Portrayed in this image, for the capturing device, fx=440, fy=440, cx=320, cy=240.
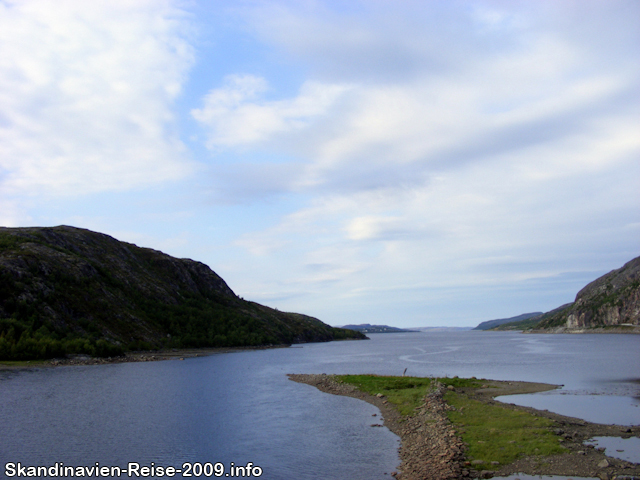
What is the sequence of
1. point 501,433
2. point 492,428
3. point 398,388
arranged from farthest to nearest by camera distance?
1. point 398,388
2. point 492,428
3. point 501,433

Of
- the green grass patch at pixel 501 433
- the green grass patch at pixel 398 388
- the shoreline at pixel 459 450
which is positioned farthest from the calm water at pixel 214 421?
the green grass patch at pixel 501 433

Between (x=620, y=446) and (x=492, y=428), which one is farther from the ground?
(x=492, y=428)

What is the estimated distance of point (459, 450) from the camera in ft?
112

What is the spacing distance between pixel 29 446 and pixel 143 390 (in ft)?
125

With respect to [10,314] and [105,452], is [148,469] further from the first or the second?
[10,314]

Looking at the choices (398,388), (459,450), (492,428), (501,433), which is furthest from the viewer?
(398,388)

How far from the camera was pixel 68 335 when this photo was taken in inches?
5655

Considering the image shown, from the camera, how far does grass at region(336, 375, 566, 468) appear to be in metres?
33.2

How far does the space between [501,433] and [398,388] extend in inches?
Result: 1255

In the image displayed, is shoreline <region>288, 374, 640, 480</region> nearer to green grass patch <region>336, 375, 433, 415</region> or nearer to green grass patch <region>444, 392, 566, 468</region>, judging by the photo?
green grass patch <region>444, 392, 566, 468</region>

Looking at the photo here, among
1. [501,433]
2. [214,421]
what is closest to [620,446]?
[501,433]

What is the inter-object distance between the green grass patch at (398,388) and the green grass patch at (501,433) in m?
7.49

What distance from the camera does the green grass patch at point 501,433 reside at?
33.1 metres

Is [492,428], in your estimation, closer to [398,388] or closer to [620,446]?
[620,446]
